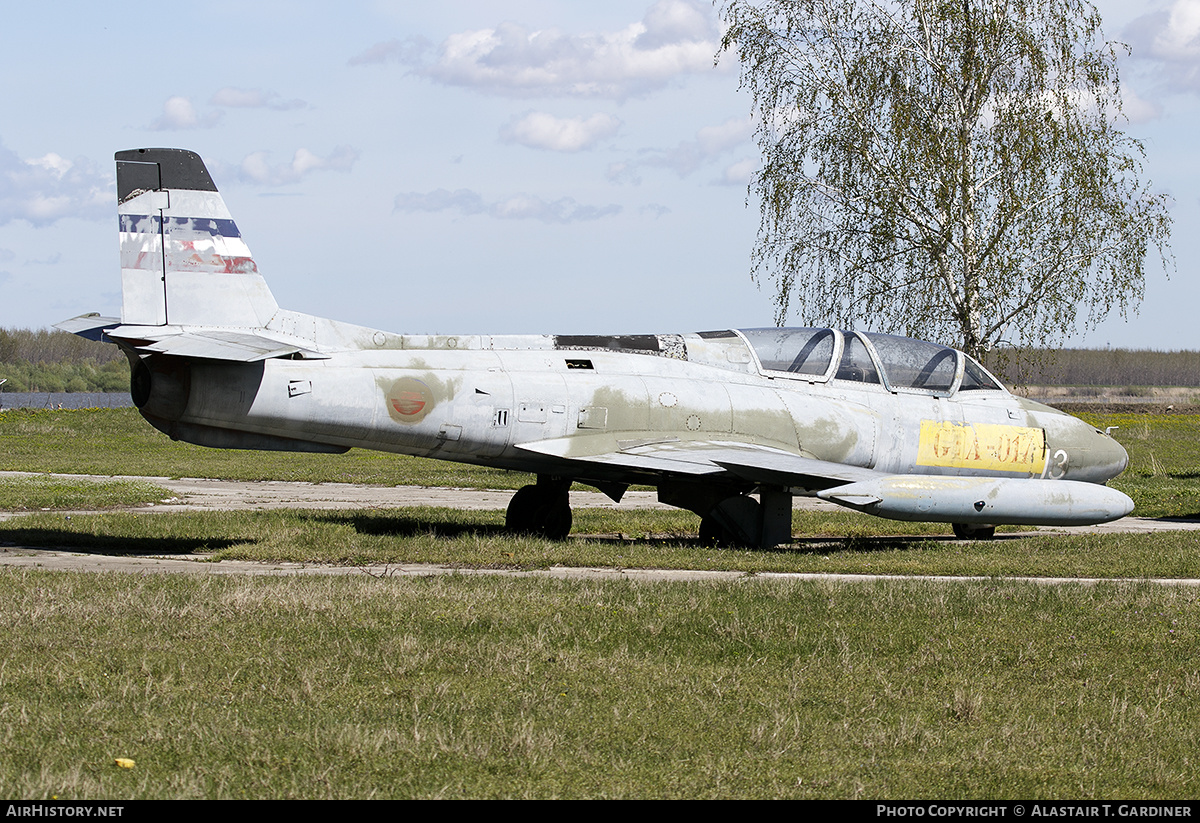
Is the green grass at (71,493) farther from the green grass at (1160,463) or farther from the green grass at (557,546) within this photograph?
the green grass at (1160,463)

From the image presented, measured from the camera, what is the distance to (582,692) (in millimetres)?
7008

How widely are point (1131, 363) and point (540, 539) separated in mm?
168181

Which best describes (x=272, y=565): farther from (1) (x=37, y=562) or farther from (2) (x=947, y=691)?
(2) (x=947, y=691)

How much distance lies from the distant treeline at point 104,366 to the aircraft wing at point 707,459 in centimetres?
6931

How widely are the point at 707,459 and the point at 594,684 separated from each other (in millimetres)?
6636

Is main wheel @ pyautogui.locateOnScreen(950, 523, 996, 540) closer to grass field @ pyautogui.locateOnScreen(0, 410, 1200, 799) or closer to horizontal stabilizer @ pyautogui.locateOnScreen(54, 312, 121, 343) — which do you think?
grass field @ pyautogui.locateOnScreen(0, 410, 1200, 799)

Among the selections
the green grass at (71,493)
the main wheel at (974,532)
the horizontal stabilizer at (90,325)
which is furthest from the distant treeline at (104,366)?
the horizontal stabilizer at (90,325)

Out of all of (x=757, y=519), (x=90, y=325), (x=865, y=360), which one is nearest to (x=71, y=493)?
(x=90, y=325)

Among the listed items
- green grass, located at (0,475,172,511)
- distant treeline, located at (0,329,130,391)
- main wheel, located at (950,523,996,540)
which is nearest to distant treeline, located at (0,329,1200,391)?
distant treeline, located at (0,329,130,391)

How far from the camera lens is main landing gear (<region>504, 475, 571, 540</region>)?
1548 cm

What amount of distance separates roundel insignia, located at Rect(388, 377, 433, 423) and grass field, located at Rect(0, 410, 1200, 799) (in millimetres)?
1554

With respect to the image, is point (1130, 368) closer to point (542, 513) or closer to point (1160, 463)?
point (1160, 463)
